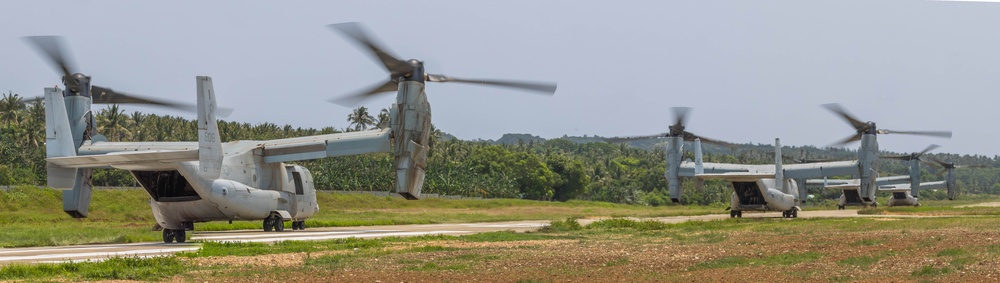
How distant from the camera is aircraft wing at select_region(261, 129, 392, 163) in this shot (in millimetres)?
33406

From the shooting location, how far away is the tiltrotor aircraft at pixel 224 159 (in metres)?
27.3

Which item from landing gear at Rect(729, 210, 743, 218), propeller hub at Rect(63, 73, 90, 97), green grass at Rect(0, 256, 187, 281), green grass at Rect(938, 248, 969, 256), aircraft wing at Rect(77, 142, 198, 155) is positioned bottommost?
green grass at Rect(0, 256, 187, 281)

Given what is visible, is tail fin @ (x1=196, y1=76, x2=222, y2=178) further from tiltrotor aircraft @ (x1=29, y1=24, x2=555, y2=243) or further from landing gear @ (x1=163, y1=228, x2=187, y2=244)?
landing gear @ (x1=163, y1=228, x2=187, y2=244)

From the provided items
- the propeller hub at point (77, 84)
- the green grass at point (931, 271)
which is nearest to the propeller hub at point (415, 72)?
the propeller hub at point (77, 84)

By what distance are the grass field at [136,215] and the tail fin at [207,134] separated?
6623 millimetres

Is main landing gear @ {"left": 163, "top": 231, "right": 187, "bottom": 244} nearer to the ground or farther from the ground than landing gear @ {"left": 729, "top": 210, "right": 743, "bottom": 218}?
nearer to the ground

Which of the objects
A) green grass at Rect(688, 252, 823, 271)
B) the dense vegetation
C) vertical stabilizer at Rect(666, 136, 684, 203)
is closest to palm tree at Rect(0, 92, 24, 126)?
the dense vegetation

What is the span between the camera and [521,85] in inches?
1309

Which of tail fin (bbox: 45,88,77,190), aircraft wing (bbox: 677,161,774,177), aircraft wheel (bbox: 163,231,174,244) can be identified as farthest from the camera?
aircraft wing (bbox: 677,161,774,177)

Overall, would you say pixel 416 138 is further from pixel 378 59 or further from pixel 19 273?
pixel 19 273

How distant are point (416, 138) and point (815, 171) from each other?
4054 cm

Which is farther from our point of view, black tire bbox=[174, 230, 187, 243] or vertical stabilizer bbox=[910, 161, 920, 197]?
vertical stabilizer bbox=[910, 161, 920, 197]

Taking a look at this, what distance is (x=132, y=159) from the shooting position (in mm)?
24781

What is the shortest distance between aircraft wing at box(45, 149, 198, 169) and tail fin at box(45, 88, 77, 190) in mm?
1022
